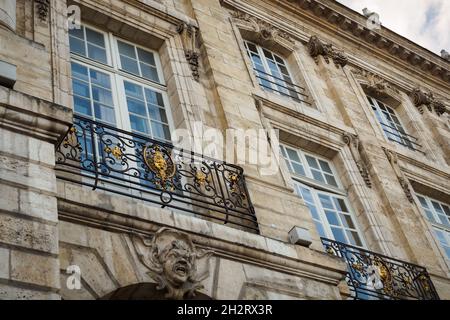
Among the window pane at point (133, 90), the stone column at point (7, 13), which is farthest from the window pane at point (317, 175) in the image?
the stone column at point (7, 13)

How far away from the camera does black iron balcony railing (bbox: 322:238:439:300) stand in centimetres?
770

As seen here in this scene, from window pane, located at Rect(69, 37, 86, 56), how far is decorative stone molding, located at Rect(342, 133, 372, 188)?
451 cm

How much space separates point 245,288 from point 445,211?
21.7 ft

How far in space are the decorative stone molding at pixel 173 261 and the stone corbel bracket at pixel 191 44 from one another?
139 inches

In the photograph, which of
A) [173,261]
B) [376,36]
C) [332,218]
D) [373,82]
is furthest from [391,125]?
[173,261]

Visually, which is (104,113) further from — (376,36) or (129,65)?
(376,36)

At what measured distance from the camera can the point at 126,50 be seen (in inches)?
348

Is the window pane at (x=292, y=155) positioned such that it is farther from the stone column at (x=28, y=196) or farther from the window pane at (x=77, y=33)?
the stone column at (x=28, y=196)

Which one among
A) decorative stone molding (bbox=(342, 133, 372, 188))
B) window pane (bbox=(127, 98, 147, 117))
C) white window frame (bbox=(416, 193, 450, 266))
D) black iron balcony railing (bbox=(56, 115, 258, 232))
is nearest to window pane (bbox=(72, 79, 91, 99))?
window pane (bbox=(127, 98, 147, 117))

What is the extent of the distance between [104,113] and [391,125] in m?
7.28

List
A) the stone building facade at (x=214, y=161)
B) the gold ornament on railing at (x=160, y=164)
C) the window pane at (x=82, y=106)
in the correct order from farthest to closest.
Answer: the window pane at (x=82, y=106), the gold ornament on railing at (x=160, y=164), the stone building facade at (x=214, y=161)

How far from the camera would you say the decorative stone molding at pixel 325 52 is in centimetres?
1226
